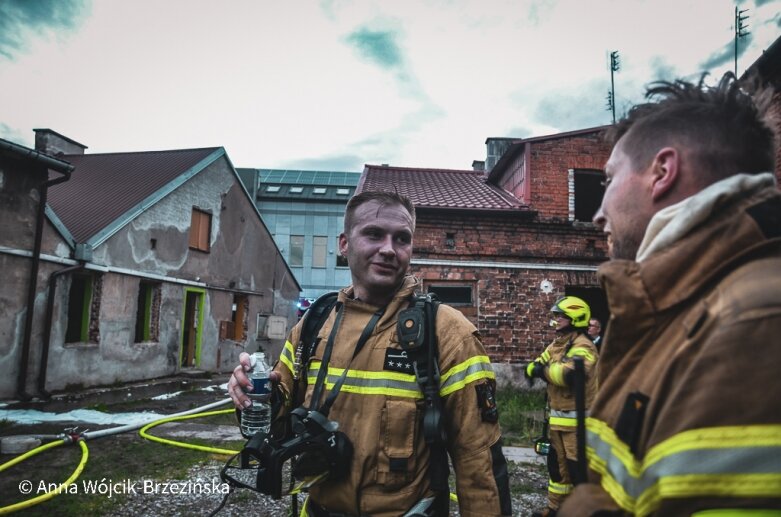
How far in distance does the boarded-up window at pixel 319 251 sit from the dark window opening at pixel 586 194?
74.9 ft

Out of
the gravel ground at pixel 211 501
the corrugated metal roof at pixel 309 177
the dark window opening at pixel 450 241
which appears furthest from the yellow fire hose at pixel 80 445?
the corrugated metal roof at pixel 309 177

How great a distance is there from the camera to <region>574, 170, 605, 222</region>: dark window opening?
36.4 ft

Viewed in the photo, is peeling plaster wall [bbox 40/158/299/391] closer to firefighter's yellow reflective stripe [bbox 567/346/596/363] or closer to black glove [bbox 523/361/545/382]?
black glove [bbox 523/361/545/382]

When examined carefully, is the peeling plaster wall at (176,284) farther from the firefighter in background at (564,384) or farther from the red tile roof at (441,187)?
the firefighter in background at (564,384)

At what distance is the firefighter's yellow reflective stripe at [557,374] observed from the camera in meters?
4.88

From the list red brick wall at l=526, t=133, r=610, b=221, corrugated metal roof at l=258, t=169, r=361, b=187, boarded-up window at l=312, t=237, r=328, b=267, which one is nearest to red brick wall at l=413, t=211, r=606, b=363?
red brick wall at l=526, t=133, r=610, b=221

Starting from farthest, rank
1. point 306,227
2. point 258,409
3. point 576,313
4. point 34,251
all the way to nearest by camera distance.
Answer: point 306,227 → point 34,251 → point 576,313 → point 258,409

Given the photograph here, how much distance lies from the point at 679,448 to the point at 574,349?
15.9ft

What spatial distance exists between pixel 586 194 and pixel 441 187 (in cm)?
395

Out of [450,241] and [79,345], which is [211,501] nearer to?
[450,241]

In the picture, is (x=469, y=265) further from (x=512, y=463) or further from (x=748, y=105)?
(x=748, y=105)

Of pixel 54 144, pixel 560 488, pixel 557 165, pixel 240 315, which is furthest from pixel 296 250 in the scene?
pixel 560 488

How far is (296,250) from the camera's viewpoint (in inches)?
1261

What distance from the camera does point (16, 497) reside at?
14.5 ft
